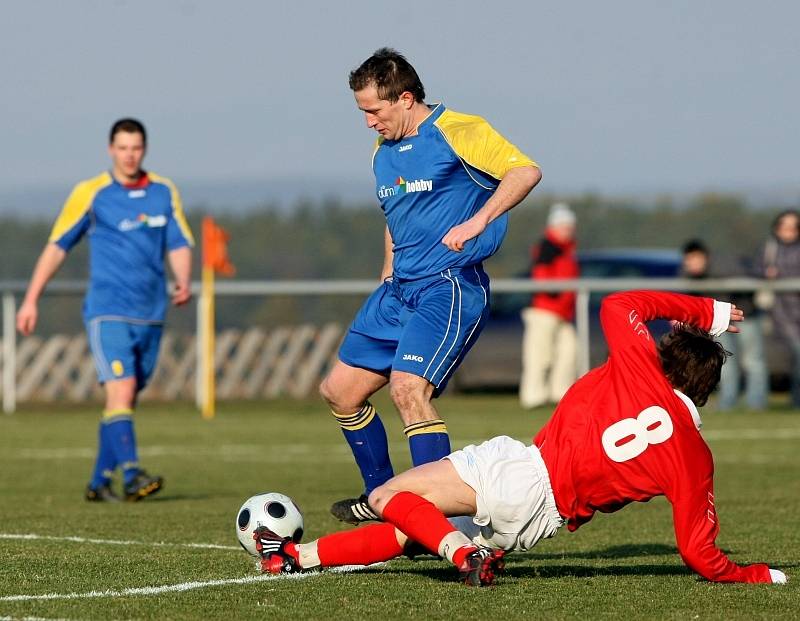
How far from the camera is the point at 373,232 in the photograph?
29.1 meters

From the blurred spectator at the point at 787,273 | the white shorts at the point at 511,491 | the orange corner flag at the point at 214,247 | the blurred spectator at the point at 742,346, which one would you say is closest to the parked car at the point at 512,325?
the blurred spectator at the point at 742,346

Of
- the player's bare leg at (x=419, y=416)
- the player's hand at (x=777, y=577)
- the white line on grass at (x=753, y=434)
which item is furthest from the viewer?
the white line on grass at (x=753, y=434)

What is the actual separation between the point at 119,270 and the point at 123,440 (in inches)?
42.3

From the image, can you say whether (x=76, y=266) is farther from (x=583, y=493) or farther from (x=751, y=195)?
(x=583, y=493)

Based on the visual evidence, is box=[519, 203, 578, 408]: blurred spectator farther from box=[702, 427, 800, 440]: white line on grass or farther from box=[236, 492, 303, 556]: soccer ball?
box=[236, 492, 303, 556]: soccer ball

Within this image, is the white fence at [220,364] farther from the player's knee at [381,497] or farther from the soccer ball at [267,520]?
the player's knee at [381,497]

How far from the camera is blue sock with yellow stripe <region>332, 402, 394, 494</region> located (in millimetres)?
7527

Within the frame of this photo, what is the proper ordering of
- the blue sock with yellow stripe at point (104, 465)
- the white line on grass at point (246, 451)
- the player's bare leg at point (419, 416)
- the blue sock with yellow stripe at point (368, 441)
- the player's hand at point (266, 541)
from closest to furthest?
the player's hand at point (266, 541), the player's bare leg at point (419, 416), the blue sock with yellow stripe at point (368, 441), the blue sock with yellow stripe at point (104, 465), the white line on grass at point (246, 451)

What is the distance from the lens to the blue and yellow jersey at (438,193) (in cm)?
721

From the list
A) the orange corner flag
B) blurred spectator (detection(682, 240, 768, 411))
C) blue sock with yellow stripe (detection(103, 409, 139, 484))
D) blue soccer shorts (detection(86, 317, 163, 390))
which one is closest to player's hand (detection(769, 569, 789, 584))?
blue sock with yellow stripe (detection(103, 409, 139, 484))

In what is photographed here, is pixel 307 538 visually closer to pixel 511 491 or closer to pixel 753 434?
pixel 511 491

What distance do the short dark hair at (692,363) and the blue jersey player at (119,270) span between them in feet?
16.4

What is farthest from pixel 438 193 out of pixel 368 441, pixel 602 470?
pixel 602 470

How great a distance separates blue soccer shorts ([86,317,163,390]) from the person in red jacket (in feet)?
14.9
